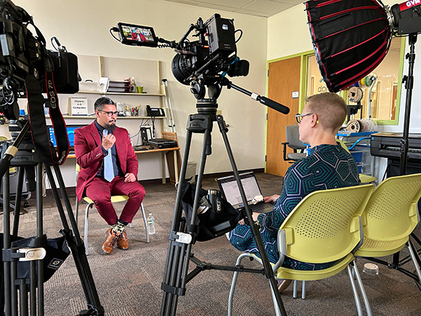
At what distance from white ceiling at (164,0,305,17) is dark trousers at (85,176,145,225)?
3.67 metres

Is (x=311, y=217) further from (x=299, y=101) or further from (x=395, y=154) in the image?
(x=299, y=101)

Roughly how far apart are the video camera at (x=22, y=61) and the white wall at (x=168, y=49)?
12.2 ft

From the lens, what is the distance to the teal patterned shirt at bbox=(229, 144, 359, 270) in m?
1.32

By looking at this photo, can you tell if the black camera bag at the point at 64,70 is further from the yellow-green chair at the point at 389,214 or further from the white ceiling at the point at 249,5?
the white ceiling at the point at 249,5

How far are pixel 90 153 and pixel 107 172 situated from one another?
0.24 meters

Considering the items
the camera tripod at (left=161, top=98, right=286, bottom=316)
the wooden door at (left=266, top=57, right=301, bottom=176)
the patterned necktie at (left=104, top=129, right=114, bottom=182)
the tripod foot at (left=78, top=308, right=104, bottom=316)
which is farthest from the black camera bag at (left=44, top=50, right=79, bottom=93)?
the wooden door at (left=266, top=57, right=301, bottom=176)

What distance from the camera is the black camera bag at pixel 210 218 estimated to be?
49.4 inches

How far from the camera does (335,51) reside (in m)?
1.44

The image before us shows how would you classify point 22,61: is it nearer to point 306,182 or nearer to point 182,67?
point 182,67

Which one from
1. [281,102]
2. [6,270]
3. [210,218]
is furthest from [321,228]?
[281,102]

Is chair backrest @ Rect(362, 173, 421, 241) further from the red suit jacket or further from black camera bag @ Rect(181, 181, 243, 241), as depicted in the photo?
the red suit jacket

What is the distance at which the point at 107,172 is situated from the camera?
272cm

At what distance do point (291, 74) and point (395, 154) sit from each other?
9.36ft

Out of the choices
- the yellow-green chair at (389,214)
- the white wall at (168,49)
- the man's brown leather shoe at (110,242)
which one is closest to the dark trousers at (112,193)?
the man's brown leather shoe at (110,242)
